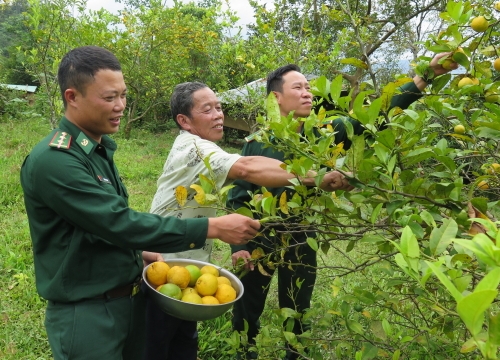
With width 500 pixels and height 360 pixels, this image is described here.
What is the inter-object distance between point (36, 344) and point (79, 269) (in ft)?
5.16

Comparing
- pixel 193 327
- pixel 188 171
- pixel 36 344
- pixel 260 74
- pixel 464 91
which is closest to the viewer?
pixel 464 91

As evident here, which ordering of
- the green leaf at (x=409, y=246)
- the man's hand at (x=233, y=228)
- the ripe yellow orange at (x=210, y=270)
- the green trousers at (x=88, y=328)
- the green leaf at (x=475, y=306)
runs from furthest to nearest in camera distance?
1. the ripe yellow orange at (x=210, y=270)
2. the man's hand at (x=233, y=228)
3. the green trousers at (x=88, y=328)
4. the green leaf at (x=409, y=246)
5. the green leaf at (x=475, y=306)

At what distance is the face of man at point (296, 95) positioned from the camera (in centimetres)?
246

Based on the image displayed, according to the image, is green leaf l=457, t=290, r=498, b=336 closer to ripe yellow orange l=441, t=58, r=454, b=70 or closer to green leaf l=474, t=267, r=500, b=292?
green leaf l=474, t=267, r=500, b=292

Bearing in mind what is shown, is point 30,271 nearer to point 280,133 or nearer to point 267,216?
point 267,216

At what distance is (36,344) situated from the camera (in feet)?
8.62

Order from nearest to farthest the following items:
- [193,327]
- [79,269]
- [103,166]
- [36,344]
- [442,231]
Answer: [442,231] < [79,269] < [103,166] < [193,327] < [36,344]

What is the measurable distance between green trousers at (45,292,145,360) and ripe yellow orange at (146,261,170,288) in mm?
117

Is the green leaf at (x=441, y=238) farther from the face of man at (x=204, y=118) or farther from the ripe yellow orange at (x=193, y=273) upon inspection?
the face of man at (x=204, y=118)

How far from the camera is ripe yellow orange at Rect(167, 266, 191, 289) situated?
1648mm

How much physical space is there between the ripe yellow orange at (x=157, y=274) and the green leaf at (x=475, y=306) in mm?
1319

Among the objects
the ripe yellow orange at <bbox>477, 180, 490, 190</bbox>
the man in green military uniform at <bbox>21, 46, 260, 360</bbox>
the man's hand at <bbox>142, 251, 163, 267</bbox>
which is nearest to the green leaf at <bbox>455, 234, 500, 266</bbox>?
the ripe yellow orange at <bbox>477, 180, 490, 190</bbox>

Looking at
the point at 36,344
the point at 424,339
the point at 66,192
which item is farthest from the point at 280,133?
the point at 36,344

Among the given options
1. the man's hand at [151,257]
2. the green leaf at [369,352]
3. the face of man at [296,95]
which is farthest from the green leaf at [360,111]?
the face of man at [296,95]
